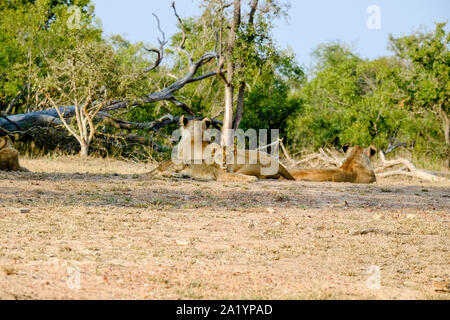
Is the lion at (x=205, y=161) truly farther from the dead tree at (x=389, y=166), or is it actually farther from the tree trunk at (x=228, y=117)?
the tree trunk at (x=228, y=117)

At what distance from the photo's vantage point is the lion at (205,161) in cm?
1084

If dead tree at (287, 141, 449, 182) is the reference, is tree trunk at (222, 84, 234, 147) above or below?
above

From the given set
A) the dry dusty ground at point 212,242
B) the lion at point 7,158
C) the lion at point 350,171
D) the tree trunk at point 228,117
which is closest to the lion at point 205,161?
the lion at point 350,171

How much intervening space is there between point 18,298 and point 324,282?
1869 mm

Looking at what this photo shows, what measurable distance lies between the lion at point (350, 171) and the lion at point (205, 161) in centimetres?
46

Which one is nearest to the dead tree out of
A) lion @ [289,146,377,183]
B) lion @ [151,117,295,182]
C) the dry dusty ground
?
lion @ [289,146,377,183]

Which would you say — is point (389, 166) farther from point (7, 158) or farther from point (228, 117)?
Answer: point (7, 158)

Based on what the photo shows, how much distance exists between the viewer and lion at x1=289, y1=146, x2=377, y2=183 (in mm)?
11383

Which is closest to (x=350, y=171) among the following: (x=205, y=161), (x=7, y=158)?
(x=205, y=161)

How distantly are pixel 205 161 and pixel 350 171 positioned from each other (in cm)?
268

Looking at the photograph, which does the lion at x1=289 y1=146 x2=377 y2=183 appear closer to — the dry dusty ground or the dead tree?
the dead tree

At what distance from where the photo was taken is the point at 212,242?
17.8 ft

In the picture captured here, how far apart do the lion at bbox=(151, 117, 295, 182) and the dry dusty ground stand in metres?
1.23

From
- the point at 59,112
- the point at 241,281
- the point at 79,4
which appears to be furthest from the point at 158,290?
the point at 79,4
